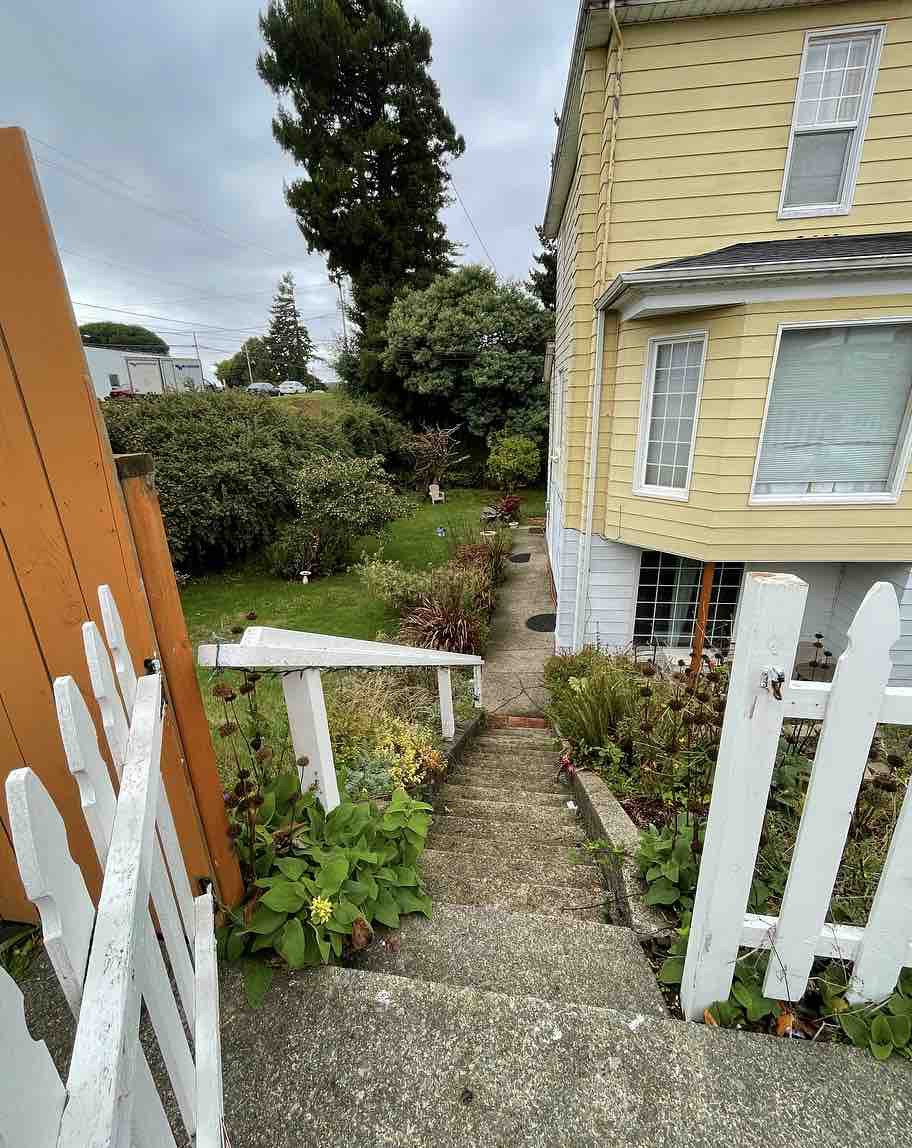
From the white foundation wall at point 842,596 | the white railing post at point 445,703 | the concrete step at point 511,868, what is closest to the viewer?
the concrete step at point 511,868

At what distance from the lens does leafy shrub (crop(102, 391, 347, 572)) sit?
27.2 feet

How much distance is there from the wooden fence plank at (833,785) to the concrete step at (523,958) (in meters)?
0.41

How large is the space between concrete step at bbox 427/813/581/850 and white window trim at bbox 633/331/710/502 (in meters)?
3.63

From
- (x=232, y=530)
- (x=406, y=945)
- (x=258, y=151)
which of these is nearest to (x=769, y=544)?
(x=406, y=945)

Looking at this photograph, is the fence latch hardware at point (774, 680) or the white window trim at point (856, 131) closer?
the fence latch hardware at point (774, 680)

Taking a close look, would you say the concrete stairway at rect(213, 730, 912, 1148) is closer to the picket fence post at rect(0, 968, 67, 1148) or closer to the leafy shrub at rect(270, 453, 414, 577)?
the picket fence post at rect(0, 968, 67, 1148)

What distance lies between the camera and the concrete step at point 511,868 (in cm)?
234

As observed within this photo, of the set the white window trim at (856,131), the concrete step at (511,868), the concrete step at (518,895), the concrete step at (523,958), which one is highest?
the white window trim at (856,131)

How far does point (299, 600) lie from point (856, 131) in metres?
8.37

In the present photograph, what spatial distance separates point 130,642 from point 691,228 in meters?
5.95

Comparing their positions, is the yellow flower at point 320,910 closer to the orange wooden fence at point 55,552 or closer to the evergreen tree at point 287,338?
the orange wooden fence at point 55,552

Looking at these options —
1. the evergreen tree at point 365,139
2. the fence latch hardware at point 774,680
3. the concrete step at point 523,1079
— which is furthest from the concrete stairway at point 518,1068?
the evergreen tree at point 365,139

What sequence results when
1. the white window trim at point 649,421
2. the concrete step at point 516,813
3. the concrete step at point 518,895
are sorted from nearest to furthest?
the concrete step at point 518,895 → the concrete step at point 516,813 → the white window trim at point 649,421

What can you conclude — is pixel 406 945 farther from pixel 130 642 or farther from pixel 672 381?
pixel 672 381
